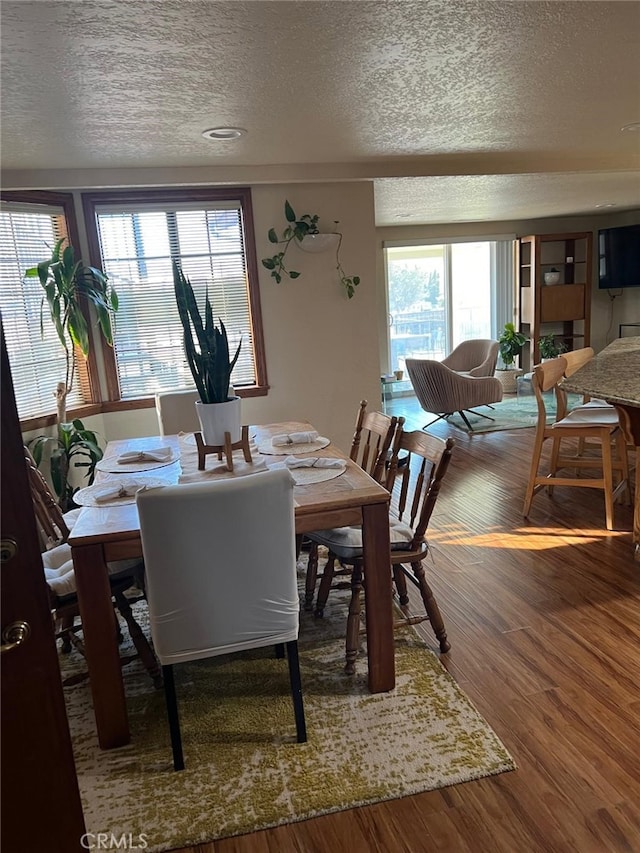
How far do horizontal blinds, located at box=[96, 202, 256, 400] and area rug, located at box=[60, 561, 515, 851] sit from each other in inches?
90.7

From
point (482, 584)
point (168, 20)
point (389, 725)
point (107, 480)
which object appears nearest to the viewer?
point (168, 20)

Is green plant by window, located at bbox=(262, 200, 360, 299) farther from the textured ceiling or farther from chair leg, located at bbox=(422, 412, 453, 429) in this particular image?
chair leg, located at bbox=(422, 412, 453, 429)

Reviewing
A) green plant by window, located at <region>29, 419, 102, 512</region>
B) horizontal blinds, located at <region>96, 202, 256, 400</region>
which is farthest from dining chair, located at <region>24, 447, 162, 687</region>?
horizontal blinds, located at <region>96, 202, 256, 400</region>

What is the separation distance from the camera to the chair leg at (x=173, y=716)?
1843 mm

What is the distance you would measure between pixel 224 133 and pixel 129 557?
217 centimetres

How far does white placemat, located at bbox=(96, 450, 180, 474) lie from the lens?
2564 mm

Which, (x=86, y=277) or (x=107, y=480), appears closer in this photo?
(x=107, y=480)

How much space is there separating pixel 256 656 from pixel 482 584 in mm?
1175

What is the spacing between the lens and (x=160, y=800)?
1774 millimetres

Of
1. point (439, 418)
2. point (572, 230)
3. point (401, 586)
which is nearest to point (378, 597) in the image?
point (401, 586)

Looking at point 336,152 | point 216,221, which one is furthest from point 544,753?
point 216,221

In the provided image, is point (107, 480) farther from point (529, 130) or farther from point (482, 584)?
point (529, 130)

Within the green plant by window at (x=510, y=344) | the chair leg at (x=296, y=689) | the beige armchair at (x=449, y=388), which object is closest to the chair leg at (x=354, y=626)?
the chair leg at (x=296, y=689)

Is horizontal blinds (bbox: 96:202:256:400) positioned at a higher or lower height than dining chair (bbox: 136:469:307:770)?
higher
